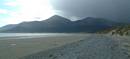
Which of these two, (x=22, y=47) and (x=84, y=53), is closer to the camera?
(x=84, y=53)

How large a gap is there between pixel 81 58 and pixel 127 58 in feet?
10.8

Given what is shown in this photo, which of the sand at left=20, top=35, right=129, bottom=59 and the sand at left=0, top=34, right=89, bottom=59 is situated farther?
the sand at left=0, top=34, right=89, bottom=59

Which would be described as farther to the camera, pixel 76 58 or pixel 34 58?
pixel 34 58

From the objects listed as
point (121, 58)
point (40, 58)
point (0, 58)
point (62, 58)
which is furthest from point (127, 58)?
point (0, 58)

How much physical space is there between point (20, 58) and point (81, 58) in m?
5.29

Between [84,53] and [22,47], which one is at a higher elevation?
[22,47]

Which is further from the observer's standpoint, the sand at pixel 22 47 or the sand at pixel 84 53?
the sand at pixel 22 47

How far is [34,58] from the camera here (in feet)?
58.6

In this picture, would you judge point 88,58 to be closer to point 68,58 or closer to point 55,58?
point 68,58

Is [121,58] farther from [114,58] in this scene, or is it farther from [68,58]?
A: [68,58]

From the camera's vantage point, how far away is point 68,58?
16.5 m

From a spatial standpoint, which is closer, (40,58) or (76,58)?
(76,58)

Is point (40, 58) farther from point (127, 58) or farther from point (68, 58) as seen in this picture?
point (127, 58)

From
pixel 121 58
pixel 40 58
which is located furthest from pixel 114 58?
pixel 40 58
